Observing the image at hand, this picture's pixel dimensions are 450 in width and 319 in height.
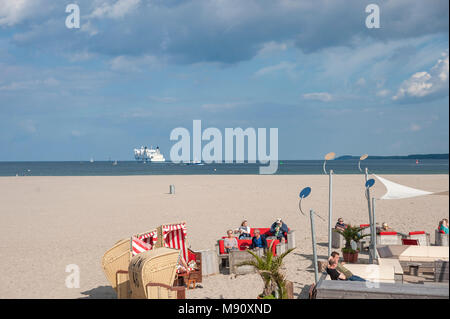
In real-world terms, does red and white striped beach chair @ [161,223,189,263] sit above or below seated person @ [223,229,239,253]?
above

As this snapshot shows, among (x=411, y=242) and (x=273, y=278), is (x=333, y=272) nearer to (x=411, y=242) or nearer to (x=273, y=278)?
(x=273, y=278)

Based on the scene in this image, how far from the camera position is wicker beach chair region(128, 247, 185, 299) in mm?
6215

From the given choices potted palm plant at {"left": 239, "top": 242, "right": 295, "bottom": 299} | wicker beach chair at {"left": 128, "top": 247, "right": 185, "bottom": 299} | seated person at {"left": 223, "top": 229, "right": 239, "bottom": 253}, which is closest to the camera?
wicker beach chair at {"left": 128, "top": 247, "right": 185, "bottom": 299}

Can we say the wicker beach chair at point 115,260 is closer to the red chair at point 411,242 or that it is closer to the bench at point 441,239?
the red chair at point 411,242

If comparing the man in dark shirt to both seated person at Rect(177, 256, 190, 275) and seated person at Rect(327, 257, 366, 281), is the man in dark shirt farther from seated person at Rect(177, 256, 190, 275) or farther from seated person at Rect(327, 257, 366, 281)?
seated person at Rect(177, 256, 190, 275)

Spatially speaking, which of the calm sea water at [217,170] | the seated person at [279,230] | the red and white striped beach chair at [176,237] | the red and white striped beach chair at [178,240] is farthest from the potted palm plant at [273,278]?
the calm sea water at [217,170]

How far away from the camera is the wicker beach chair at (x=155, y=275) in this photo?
6.21 m

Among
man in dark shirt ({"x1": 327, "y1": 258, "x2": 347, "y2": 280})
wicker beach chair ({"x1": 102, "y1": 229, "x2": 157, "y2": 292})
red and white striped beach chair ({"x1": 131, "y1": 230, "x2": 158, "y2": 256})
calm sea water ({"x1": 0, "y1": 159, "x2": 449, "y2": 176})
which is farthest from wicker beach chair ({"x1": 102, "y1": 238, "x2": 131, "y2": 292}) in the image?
calm sea water ({"x1": 0, "y1": 159, "x2": 449, "y2": 176})

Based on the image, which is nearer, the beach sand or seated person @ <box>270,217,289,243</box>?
the beach sand

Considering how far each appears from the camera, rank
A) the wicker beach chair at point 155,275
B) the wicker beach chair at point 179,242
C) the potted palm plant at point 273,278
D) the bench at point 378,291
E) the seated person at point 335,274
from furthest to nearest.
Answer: the wicker beach chair at point 179,242 < the seated person at point 335,274 < the potted palm plant at point 273,278 < the wicker beach chair at point 155,275 < the bench at point 378,291

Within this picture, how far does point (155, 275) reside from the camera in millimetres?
6355

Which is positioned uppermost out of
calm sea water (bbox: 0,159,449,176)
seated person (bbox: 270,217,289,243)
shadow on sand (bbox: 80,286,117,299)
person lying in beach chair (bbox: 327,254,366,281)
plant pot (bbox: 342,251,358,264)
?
calm sea water (bbox: 0,159,449,176)

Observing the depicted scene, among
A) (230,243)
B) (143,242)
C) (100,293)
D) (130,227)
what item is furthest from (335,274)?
(130,227)
